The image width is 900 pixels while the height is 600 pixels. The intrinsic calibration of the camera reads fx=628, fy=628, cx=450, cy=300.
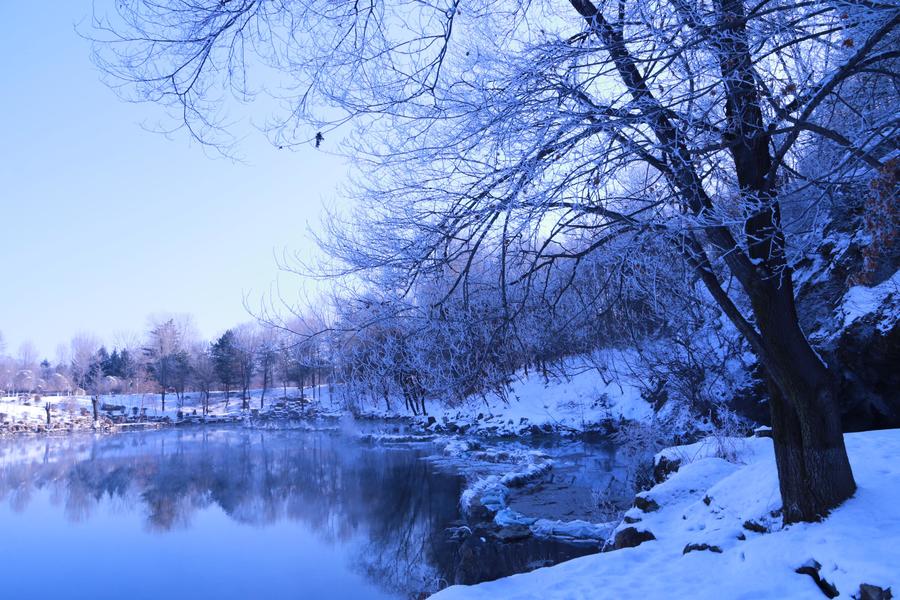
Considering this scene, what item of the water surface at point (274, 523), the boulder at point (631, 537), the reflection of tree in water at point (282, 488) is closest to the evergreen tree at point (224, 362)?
the reflection of tree in water at point (282, 488)

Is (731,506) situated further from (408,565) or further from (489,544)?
(408,565)

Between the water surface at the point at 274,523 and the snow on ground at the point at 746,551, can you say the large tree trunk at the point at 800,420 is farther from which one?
the water surface at the point at 274,523

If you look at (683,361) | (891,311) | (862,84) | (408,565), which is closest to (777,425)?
(862,84)

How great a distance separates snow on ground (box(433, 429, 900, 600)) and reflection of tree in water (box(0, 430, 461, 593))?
4927mm

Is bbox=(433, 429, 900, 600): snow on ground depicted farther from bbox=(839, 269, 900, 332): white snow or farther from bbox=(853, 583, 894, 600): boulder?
bbox=(839, 269, 900, 332): white snow

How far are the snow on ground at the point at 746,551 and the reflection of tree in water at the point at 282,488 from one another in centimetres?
493

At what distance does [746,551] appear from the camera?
449 centimetres

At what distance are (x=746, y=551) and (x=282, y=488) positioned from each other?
15951 mm

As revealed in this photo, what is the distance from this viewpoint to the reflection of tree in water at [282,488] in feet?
40.3

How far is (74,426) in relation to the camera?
42688mm

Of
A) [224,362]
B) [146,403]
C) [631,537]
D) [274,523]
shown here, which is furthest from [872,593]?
[146,403]

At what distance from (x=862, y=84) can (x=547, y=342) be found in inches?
146

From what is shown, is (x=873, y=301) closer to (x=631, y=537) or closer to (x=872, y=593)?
(x=631, y=537)

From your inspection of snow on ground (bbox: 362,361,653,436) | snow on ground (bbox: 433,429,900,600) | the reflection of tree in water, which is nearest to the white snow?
snow on ground (bbox: 433,429,900,600)
